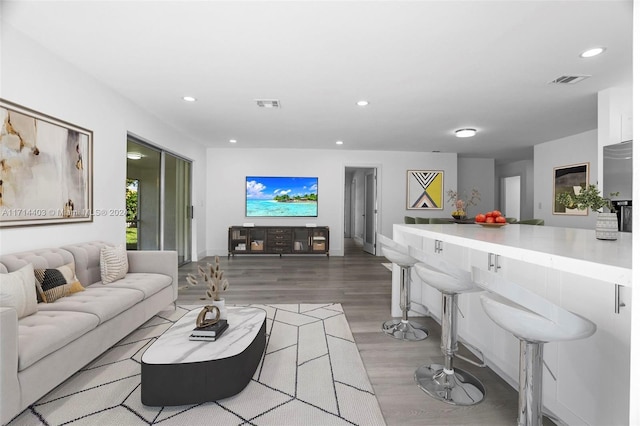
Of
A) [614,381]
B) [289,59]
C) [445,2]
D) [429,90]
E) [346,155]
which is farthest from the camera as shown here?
[346,155]

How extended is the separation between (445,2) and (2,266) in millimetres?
3432

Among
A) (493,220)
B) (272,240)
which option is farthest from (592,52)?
(272,240)

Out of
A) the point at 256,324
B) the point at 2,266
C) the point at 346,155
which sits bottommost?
the point at 256,324

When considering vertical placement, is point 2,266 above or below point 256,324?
above

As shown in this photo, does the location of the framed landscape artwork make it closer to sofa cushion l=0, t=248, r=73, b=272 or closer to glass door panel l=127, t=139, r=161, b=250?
glass door panel l=127, t=139, r=161, b=250

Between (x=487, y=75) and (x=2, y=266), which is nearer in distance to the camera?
(x=2, y=266)

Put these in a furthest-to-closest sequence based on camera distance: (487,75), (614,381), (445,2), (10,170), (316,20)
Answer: (487,75), (10,170), (316,20), (445,2), (614,381)

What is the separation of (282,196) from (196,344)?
5168 millimetres

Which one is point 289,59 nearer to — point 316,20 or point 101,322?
point 316,20

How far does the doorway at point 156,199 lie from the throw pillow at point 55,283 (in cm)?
159

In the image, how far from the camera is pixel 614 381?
4.17ft

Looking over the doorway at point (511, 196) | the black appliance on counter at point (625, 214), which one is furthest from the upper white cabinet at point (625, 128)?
the doorway at point (511, 196)

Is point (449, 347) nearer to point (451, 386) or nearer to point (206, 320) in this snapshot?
point (451, 386)

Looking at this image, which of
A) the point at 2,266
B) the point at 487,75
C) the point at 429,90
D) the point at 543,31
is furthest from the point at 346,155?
the point at 2,266
